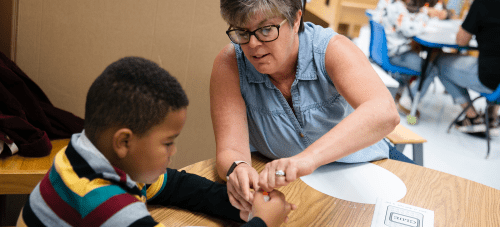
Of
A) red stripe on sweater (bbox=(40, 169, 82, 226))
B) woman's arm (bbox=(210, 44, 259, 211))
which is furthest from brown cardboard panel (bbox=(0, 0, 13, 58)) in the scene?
red stripe on sweater (bbox=(40, 169, 82, 226))

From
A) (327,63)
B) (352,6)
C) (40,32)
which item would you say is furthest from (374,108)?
(352,6)

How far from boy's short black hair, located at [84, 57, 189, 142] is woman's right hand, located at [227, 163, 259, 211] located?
0.33 meters

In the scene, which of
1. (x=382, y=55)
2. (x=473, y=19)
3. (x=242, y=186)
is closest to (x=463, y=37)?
(x=473, y=19)

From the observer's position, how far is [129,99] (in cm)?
64

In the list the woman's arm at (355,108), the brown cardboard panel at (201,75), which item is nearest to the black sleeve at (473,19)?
the brown cardboard panel at (201,75)

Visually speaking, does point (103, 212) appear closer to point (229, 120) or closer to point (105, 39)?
point (229, 120)

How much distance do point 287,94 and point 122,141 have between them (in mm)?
711

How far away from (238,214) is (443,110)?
4478 millimetres

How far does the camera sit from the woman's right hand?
2.99 ft

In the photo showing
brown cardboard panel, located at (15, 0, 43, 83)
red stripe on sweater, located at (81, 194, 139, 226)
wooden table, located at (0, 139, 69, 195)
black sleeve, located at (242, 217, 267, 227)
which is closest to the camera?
red stripe on sweater, located at (81, 194, 139, 226)

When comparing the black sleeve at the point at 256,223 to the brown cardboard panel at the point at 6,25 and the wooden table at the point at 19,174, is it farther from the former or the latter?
the brown cardboard panel at the point at 6,25

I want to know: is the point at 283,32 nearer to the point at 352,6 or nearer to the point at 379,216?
the point at 379,216

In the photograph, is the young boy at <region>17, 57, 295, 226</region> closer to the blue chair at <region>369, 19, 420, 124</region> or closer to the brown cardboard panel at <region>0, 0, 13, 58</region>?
the brown cardboard panel at <region>0, 0, 13, 58</region>

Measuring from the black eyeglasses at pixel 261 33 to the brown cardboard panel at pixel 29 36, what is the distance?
3.45ft
